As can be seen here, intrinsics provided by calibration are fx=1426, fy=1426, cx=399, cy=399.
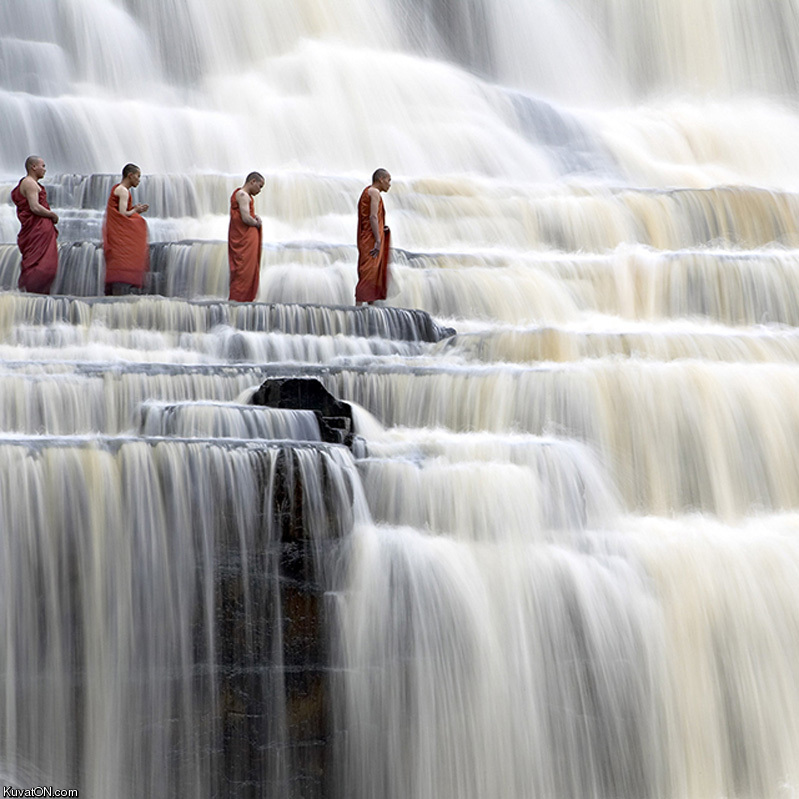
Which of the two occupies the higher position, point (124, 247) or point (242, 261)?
point (124, 247)

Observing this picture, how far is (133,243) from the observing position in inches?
541

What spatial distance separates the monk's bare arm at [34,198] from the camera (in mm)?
13625

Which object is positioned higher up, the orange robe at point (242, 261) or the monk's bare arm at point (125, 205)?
the monk's bare arm at point (125, 205)

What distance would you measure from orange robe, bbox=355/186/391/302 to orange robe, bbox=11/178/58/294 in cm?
293

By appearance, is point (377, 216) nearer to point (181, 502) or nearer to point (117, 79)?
point (181, 502)

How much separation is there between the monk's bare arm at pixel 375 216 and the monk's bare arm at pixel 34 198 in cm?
305

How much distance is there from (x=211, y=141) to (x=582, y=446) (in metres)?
10.5

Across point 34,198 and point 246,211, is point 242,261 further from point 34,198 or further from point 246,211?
point 34,198

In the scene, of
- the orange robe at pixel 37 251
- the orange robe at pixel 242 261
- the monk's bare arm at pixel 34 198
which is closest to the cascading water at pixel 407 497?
the orange robe at pixel 37 251

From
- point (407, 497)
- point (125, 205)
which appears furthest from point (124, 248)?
point (407, 497)

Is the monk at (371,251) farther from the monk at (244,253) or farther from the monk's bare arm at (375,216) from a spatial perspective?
the monk at (244,253)

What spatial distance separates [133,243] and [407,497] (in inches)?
225

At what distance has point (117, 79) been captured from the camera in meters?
21.3

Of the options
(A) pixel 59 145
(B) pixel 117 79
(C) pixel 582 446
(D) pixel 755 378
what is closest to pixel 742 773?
(C) pixel 582 446
